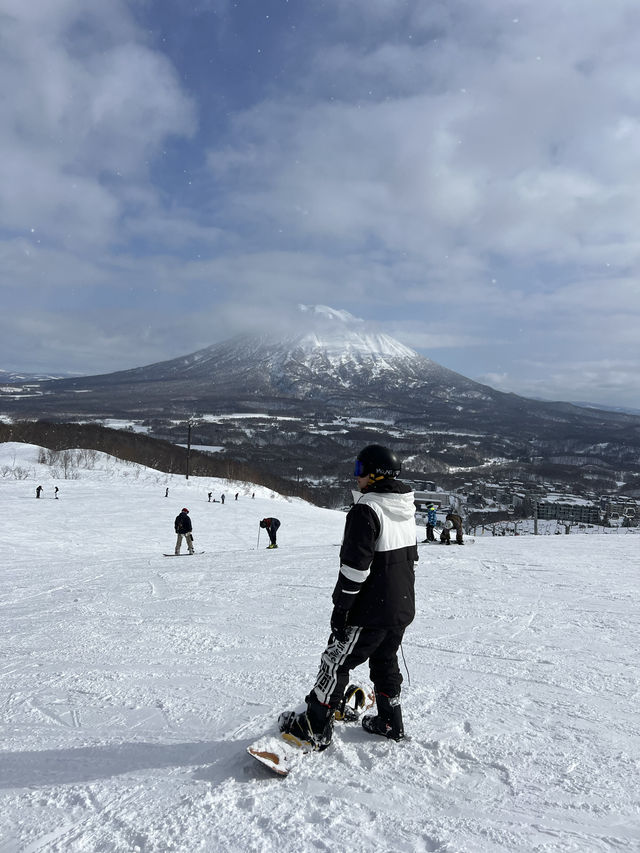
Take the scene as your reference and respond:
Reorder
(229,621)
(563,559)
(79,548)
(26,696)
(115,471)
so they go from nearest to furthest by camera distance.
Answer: (26,696), (229,621), (563,559), (79,548), (115,471)

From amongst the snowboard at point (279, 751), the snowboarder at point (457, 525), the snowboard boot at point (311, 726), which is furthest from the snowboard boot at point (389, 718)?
the snowboarder at point (457, 525)

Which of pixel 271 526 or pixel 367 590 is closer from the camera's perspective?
pixel 367 590

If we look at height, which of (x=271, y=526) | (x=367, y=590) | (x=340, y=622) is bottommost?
(x=271, y=526)

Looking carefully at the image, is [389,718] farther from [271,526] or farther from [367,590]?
[271,526]

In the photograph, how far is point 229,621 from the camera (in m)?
6.05

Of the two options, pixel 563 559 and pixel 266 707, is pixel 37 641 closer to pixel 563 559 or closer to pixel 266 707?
pixel 266 707

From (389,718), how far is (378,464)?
1582mm

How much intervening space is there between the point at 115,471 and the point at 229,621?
45626 mm

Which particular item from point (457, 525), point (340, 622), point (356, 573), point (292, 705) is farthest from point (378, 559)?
point (457, 525)

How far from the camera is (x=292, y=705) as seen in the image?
3.53 m

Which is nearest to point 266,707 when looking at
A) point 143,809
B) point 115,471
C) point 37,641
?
point 143,809

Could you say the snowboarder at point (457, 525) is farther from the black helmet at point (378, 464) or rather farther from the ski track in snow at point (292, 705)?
the black helmet at point (378, 464)

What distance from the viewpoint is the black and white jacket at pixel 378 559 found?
270 cm

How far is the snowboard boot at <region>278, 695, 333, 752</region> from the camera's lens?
109 inches
